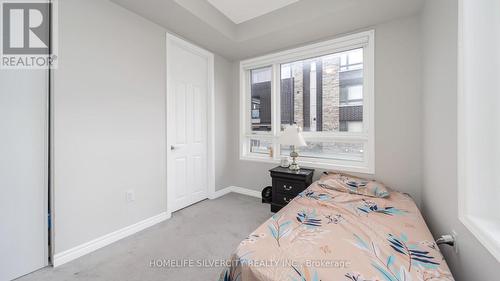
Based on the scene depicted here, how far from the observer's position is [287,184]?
265 centimetres

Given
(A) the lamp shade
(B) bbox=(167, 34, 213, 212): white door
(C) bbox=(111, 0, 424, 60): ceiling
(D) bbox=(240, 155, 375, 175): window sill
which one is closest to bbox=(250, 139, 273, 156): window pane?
(D) bbox=(240, 155, 375, 175): window sill

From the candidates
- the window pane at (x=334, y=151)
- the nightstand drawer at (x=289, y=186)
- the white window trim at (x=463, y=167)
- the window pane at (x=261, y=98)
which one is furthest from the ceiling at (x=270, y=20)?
the nightstand drawer at (x=289, y=186)

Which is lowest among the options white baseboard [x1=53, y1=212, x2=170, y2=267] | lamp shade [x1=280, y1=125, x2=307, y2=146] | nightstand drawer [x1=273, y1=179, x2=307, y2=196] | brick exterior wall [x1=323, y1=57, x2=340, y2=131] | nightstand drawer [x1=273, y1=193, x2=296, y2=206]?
white baseboard [x1=53, y1=212, x2=170, y2=267]

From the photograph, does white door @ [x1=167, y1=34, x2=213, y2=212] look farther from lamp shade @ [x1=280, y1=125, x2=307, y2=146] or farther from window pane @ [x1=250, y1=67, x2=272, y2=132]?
lamp shade @ [x1=280, y1=125, x2=307, y2=146]

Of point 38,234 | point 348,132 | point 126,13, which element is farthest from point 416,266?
point 126,13

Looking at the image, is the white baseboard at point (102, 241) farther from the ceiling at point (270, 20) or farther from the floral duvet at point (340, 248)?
the ceiling at point (270, 20)

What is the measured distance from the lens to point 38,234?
1645 millimetres

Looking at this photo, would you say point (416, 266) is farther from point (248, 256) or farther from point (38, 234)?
point (38, 234)

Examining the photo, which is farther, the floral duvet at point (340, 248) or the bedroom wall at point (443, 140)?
the bedroom wall at point (443, 140)

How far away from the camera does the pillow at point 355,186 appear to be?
6.58 feet

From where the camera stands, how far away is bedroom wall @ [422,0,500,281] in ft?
3.48

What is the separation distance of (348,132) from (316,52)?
1.21m

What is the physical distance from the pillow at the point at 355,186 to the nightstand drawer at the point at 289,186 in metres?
0.34

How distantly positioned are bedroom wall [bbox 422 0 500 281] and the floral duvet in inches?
5.9
